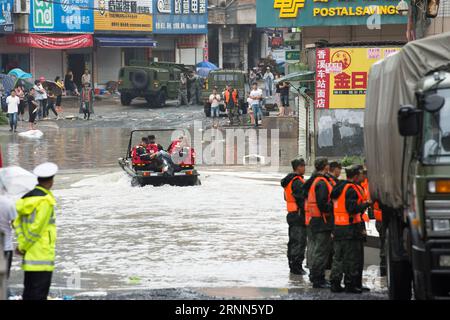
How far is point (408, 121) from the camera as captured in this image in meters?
10.6

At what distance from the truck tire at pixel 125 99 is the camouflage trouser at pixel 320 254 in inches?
1526

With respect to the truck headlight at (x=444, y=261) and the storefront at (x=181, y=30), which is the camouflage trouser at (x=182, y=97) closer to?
the storefront at (x=181, y=30)

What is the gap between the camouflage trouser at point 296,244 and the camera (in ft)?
49.6

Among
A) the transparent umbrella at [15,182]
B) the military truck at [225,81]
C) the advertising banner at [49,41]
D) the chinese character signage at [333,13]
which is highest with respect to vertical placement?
the chinese character signage at [333,13]

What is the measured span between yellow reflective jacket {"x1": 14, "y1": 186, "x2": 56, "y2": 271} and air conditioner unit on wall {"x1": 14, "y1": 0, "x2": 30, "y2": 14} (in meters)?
42.6

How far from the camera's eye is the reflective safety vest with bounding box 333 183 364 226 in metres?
13.3

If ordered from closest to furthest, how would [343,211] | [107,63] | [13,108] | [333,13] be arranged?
1. [343,211]
2. [333,13]
3. [13,108]
4. [107,63]

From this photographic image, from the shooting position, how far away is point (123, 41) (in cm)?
5978

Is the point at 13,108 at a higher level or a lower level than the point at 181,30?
lower

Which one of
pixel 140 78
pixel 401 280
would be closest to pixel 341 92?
pixel 401 280

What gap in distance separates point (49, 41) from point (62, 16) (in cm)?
149

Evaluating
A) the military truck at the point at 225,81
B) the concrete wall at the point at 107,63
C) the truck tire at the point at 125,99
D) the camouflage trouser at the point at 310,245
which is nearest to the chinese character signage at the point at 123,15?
the concrete wall at the point at 107,63

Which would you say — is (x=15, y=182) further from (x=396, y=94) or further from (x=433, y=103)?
(x=433, y=103)
